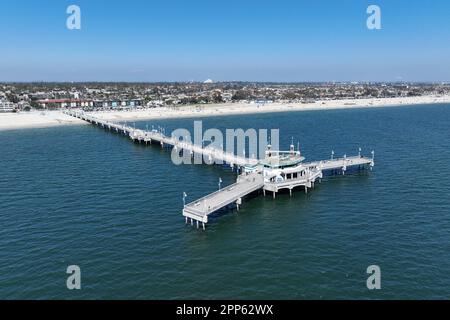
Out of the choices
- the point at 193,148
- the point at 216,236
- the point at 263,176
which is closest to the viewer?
the point at 216,236

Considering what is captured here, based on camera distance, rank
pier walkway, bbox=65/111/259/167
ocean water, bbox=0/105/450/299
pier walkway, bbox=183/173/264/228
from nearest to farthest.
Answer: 1. ocean water, bbox=0/105/450/299
2. pier walkway, bbox=183/173/264/228
3. pier walkway, bbox=65/111/259/167

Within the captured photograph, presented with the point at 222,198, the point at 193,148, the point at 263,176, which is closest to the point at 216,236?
the point at 222,198

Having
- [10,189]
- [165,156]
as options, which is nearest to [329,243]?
[10,189]

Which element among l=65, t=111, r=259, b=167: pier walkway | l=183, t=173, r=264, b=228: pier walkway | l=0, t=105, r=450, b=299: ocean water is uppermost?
l=65, t=111, r=259, b=167: pier walkway

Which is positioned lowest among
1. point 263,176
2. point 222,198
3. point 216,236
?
point 216,236

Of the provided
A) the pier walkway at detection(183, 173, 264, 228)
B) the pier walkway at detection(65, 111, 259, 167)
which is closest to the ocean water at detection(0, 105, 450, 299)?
the pier walkway at detection(183, 173, 264, 228)

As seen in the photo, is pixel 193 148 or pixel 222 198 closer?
pixel 222 198

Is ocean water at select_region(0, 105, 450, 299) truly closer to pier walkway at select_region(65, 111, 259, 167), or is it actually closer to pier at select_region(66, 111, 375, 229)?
pier at select_region(66, 111, 375, 229)

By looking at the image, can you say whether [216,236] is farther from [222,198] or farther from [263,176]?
[263,176]
